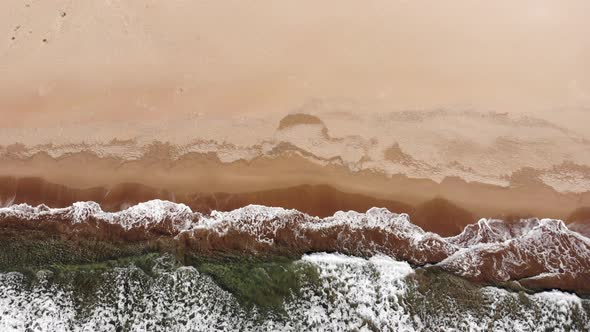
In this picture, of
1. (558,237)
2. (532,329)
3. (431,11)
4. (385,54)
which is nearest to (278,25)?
(385,54)

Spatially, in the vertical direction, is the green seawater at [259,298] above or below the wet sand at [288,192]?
below

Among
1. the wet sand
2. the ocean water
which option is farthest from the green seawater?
the wet sand

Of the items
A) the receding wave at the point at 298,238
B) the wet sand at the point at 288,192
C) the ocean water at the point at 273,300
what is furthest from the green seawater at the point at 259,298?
the wet sand at the point at 288,192

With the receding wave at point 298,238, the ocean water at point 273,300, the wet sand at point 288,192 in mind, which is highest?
the wet sand at point 288,192

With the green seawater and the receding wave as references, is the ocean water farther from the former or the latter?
the receding wave

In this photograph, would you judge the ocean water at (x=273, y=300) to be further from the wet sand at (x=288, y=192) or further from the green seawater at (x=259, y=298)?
the wet sand at (x=288, y=192)

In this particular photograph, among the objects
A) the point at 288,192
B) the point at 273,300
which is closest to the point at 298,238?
the point at 288,192

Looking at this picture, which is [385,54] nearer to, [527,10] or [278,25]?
[278,25]

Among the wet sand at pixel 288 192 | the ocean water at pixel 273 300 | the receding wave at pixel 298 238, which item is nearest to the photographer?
the ocean water at pixel 273 300

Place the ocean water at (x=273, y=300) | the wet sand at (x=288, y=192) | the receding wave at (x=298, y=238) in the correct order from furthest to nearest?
the wet sand at (x=288, y=192) → the receding wave at (x=298, y=238) → the ocean water at (x=273, y=300)

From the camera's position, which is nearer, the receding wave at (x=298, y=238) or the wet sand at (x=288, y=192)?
the receding wave at (x=298, y=238)
